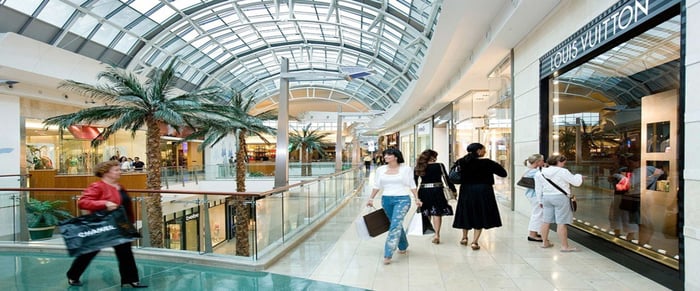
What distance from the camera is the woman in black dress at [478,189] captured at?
5.21m

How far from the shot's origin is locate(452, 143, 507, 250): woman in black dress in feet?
17.1

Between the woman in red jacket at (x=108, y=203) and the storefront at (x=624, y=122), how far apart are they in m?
5.16

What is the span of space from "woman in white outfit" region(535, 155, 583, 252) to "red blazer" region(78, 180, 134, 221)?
196 inches

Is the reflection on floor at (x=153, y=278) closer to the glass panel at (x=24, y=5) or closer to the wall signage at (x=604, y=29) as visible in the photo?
the wall signage at (x=604, y=29)

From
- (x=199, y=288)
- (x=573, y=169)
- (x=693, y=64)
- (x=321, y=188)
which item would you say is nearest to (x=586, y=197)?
(x=573, y=169)

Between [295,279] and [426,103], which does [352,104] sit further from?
[295,279]

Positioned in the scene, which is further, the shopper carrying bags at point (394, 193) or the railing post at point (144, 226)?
the railing post at point (144, 226)

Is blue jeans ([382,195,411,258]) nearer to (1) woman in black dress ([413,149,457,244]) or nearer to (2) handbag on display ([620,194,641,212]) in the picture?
(1) woman in black dress ([413,149,457,244])

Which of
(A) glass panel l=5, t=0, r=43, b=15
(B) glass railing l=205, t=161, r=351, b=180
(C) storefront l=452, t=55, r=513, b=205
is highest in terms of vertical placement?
(A) glass panel l=5, t=0, r=43, b=15

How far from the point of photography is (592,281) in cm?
410

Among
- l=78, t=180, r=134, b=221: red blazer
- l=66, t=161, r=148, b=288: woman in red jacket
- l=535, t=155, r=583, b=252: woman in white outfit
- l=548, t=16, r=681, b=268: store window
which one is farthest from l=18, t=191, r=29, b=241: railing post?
l=548, t=16, r=681, b=268: store window

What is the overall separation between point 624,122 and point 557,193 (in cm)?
203

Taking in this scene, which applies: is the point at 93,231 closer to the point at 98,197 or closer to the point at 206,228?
the point at 98,197

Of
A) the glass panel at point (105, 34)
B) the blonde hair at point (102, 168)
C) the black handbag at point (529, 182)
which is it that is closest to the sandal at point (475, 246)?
the black handbag at point (529, 182)
